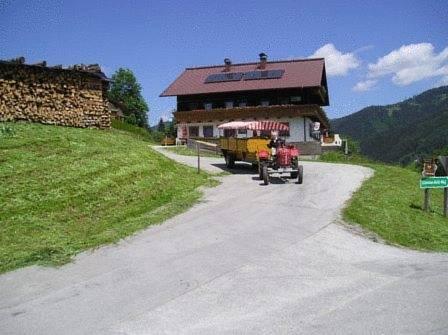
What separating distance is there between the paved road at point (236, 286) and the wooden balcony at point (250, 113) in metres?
33.3

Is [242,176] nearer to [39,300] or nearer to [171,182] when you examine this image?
[171,182]

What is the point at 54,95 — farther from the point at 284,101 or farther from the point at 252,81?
the point at 252,81

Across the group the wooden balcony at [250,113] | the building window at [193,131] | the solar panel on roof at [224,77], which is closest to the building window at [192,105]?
the wooden balcony at [250,113]

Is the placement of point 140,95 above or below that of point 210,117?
above

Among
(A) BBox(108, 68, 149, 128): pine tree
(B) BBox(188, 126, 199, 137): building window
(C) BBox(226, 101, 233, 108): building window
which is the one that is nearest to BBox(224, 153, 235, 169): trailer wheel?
(C) BBox(226, 101, 233, 108): building window

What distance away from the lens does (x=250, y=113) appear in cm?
4606

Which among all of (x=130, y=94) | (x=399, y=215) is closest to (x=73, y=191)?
(x=399, y=215)

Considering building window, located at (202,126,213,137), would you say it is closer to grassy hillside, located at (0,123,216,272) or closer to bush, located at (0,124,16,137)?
grassy hillside, located at (0,123,216,272)

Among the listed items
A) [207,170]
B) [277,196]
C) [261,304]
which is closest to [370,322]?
[261,304]

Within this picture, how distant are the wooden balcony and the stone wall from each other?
22959 millimetres

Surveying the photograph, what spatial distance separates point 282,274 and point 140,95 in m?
87.0

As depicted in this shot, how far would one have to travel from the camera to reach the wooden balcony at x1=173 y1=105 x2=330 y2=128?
44.4 m

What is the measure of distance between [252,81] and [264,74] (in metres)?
1.53

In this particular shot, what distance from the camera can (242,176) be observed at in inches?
815
